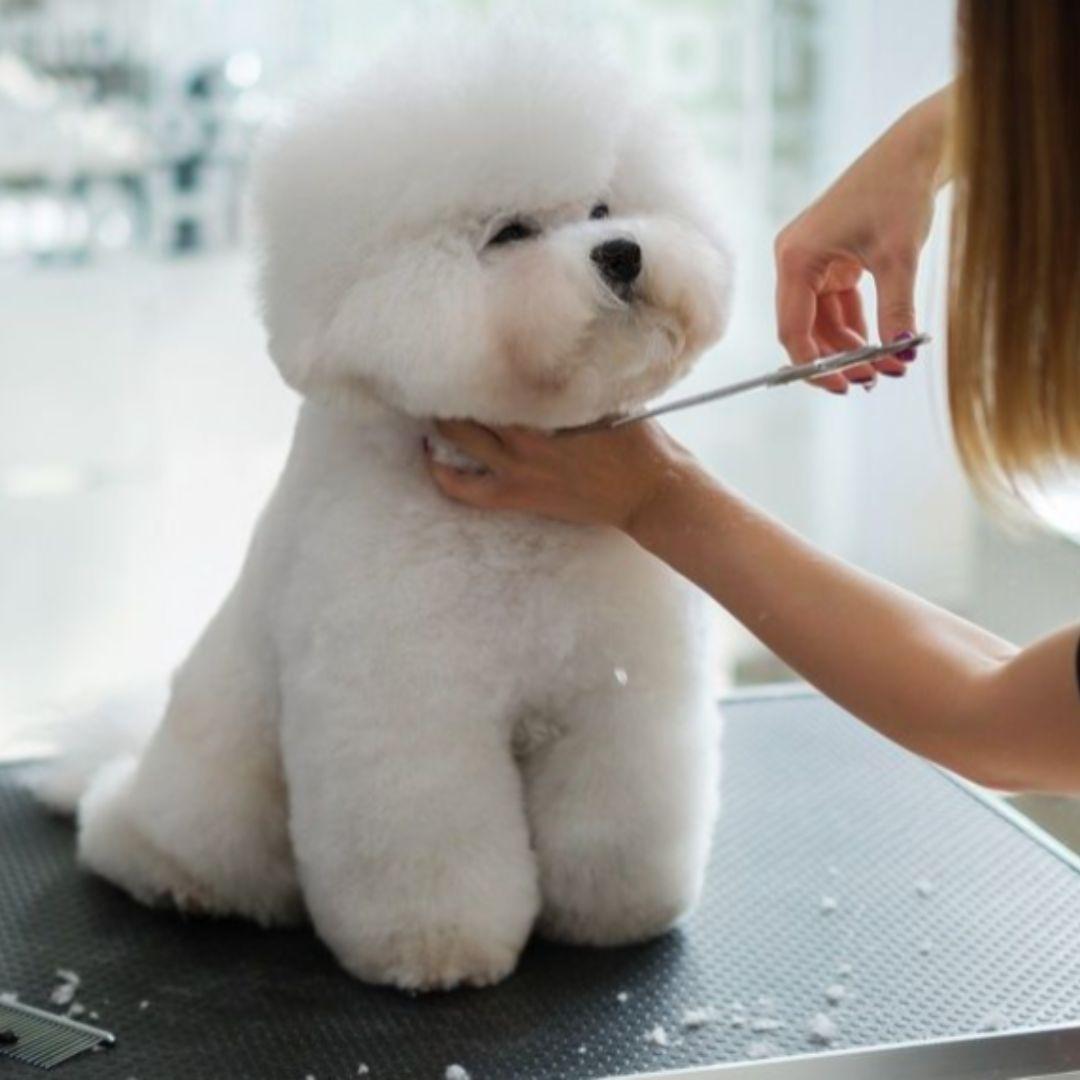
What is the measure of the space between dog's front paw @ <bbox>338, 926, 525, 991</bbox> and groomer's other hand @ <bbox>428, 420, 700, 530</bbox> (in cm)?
25

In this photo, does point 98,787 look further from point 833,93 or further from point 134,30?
point 833,93

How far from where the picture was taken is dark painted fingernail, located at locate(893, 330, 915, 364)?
3.15 ft

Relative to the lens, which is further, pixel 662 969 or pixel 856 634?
pixel 662 969

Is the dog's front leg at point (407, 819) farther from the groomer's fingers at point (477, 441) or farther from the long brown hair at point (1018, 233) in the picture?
the long brown hair at point (1018, 233)

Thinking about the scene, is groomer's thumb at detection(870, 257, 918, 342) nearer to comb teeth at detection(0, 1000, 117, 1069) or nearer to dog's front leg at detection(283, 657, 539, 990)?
dog's front leg at detection(283, 657, 539, 990)

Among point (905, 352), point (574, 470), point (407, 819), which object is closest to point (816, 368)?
point (905, 352)

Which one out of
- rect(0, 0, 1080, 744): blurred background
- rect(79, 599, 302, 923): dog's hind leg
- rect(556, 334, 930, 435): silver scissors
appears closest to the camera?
rect(556, 334, 930, 435): silver scissors

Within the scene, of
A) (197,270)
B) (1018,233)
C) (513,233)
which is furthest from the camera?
(197,270)

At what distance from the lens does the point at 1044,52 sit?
0.77m

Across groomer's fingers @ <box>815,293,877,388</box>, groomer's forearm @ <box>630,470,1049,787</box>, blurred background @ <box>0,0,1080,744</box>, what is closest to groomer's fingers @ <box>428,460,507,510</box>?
groomer's forearm @ <box>630,470,1049,787</box>

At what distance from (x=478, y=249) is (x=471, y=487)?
0.14 metres

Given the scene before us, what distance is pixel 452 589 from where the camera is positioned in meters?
1.04

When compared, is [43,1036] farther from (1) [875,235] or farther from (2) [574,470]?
(1) [875,235]

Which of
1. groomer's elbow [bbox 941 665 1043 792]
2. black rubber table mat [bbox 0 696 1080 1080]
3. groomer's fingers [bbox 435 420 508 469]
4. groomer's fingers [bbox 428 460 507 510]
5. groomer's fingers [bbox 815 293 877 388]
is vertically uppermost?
groomer's fingers [bbox 815 293 877 388]
